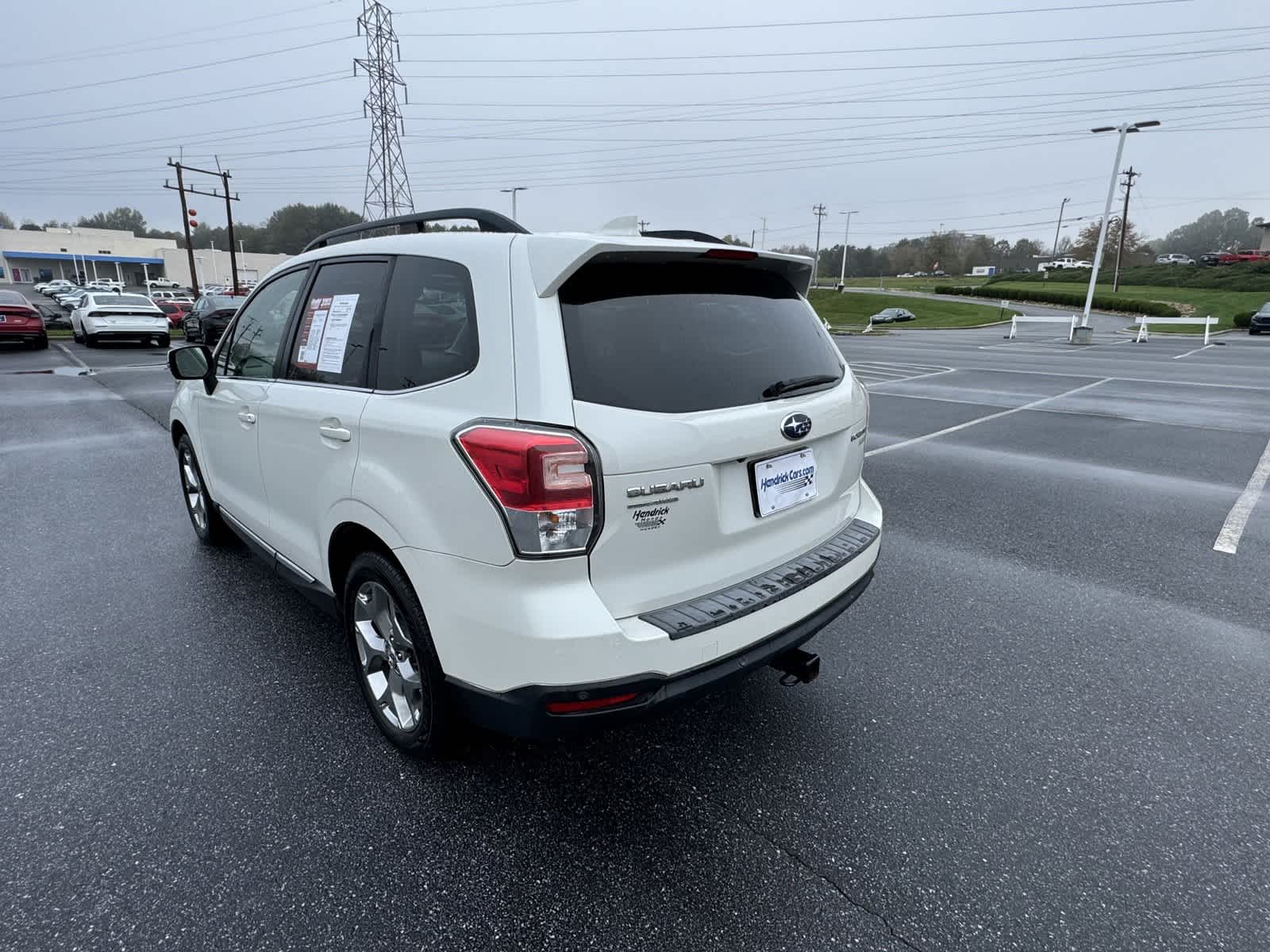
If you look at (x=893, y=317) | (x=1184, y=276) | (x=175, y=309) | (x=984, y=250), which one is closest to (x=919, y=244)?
(x=984, y=250)

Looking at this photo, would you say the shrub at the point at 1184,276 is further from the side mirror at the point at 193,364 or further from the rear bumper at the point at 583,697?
the side mirror at the point at 193,364

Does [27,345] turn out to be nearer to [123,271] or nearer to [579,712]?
[579,712]

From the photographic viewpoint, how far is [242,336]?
3678 mm

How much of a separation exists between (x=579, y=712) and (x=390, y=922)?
2.52 feet

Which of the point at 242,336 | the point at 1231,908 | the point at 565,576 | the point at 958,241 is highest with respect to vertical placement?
the point at 958,241

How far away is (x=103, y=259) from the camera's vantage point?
8844 cm

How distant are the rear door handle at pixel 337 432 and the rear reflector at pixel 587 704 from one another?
47.4 inches

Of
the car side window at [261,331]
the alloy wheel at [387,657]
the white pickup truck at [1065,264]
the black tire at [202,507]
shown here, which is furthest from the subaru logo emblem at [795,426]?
the white pickup truck at [1065,264]

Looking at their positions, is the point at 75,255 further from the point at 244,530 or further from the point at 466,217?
the point at 466,217

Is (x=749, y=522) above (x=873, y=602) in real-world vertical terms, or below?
above

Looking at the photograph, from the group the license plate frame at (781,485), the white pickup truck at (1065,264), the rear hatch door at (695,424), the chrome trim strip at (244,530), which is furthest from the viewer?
the white pickup truck at (1065,264)

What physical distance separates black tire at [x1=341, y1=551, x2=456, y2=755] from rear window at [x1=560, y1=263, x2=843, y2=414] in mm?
916

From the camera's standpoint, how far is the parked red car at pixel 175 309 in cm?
2839

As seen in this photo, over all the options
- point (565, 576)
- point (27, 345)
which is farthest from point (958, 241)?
point (565, 576)
